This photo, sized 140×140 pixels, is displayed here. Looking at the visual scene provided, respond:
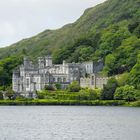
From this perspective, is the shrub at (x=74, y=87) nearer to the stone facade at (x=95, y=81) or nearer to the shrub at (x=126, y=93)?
the stone facade at (x=95, y=81)

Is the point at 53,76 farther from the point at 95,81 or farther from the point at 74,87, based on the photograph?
the point at 74,87

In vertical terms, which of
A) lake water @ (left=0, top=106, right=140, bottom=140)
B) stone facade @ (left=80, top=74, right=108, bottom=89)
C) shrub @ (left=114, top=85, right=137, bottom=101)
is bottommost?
lake water @ (left=0, top=106, right=140, bottom=140)

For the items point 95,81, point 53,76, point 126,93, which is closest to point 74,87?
point 95,81

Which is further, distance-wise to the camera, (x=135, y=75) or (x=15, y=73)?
(x=15, y=73)

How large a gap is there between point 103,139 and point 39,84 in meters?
102

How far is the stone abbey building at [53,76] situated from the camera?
536 ft

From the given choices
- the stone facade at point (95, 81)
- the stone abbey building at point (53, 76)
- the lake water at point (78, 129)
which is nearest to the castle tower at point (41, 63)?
the stone abbey building at point (53, 76)

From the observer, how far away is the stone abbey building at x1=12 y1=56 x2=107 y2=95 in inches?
6437

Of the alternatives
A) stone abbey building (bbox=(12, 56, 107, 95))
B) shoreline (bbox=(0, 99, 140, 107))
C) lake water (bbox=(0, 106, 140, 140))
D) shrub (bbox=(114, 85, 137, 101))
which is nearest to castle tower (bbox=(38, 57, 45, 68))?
stone abbey building (bbox=(12, 56, 107, 95))

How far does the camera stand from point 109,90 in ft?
462

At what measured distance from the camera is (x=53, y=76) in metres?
169

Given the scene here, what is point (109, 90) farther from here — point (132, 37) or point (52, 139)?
point (52, 139)

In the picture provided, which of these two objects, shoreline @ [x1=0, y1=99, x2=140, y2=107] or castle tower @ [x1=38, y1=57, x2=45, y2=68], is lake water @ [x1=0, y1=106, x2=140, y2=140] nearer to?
shoreline @ [x1=0, y1=99, x2=140, y2=107]

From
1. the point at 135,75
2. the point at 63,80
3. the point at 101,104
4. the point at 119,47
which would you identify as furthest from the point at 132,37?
the point at 101,104
